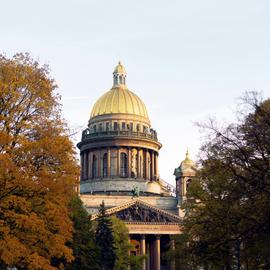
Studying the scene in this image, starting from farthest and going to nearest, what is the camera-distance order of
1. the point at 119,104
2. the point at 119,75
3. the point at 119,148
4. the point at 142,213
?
the point at 119,75 → the point at 119,104 → the point at 119,148 → the point at 142,213

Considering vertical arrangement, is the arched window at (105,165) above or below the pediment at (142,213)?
above

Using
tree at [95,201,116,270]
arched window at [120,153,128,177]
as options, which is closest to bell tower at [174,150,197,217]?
arched window at [120,153,128,177]

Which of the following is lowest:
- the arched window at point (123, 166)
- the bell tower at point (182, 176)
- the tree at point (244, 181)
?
the tree at point (244, 181)

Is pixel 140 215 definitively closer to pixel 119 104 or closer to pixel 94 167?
pixel 94 167

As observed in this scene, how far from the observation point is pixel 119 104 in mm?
125250

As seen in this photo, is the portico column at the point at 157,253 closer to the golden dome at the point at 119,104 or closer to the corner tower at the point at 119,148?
the corner tower at the point at 119,148

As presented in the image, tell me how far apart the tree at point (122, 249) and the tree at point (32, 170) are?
44.4 m

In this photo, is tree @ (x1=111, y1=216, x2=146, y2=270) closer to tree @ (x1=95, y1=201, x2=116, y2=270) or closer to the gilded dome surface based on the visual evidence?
tree @ (x1=95, y1=201, x2=116, y2=270)

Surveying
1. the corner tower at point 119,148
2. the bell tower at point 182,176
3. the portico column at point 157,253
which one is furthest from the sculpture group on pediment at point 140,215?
the corner tower at point 119,148

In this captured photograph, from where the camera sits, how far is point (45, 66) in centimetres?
3281

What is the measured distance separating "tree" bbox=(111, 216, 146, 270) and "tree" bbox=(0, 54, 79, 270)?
1746 inches

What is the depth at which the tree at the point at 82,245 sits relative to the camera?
60.4 meters


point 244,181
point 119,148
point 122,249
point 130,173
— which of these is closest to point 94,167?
point 119,148

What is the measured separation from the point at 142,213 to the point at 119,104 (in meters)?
27.8
